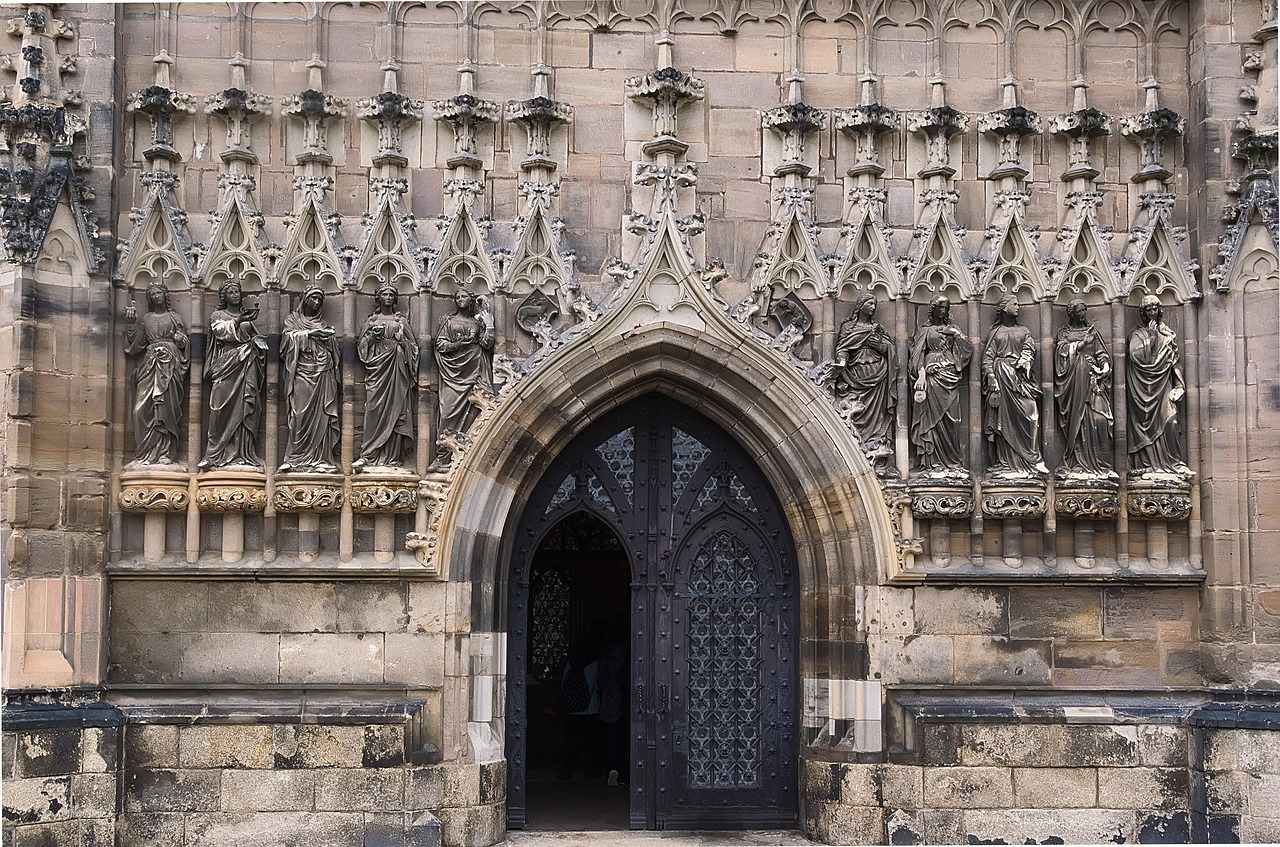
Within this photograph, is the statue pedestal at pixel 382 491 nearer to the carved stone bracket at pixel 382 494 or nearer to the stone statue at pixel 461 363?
the carved stone bracket at pixel 382 494

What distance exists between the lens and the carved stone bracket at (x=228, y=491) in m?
9.87

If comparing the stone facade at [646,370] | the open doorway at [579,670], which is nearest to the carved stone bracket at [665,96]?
the stone facade at [646,370]

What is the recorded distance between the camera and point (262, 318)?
33.4 feet

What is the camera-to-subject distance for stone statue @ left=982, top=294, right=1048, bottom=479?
10312mm

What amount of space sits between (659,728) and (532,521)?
70.8 inches

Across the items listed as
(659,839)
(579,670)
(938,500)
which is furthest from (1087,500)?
(579,670)

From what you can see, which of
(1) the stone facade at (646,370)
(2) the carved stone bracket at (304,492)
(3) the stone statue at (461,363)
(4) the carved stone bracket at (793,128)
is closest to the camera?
(1) the stone facade at (646,370)

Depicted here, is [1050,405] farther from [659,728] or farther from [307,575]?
[307,575]

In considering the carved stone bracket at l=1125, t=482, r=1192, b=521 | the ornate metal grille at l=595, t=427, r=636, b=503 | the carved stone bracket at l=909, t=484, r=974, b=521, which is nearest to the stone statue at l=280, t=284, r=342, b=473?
the ornate metal grille at l=595, t=427, r=636, b=503

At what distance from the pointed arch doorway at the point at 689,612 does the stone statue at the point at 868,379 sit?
98 centimetres

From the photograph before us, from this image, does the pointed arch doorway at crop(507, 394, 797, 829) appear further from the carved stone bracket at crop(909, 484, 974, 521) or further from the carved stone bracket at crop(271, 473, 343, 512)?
the carved stone bracket at crop(271, 473, 343, 512)

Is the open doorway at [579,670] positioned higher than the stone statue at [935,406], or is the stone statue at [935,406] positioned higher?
the stone statue at [935,406]

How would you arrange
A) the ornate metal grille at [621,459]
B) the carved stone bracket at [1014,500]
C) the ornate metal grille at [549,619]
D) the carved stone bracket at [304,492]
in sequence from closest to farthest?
the carved stone bracket at [304,492] < the carved stone bracket at [1014,500] < the ornate metal grille at [621,459] < the ornate metal grille at [549,619]

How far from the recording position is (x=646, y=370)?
10445 millimetres
